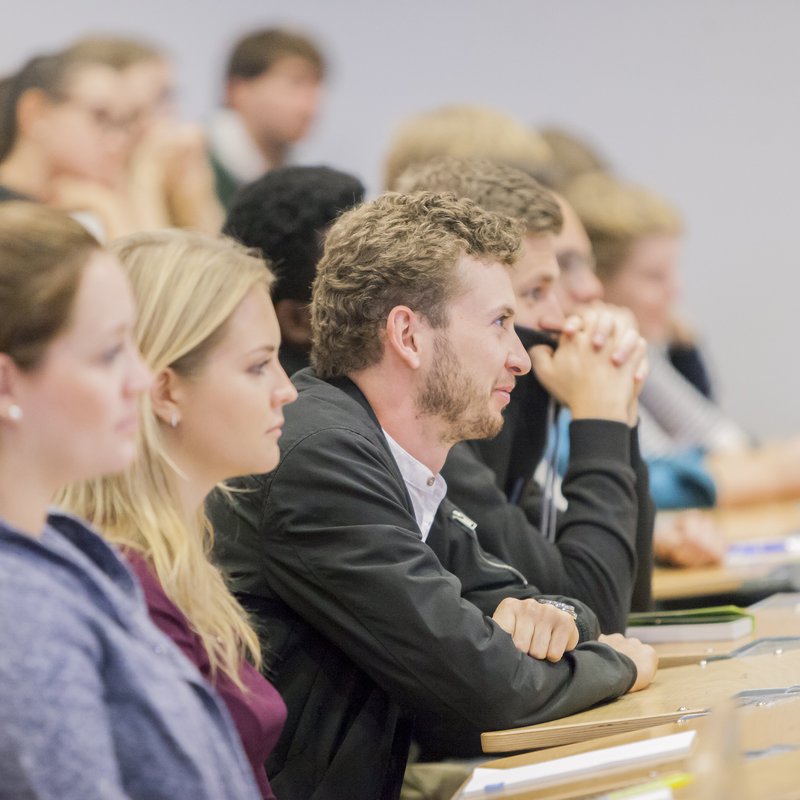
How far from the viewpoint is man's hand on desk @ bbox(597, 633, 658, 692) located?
71.0 inches

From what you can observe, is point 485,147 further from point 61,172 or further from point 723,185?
point 723,185

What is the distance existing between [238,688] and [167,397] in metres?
0.32

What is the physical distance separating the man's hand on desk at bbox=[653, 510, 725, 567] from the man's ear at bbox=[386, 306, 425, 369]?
1244 millimetres

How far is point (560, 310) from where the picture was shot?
7.61 feet

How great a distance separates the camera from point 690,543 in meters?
2.87

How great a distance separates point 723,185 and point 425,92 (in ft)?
4.57

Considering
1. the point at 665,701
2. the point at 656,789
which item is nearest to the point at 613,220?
the point at 665,701

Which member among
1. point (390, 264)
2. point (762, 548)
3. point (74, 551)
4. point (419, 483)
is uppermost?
point (390, 264)

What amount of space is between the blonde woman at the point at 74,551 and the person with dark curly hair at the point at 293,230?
997mm

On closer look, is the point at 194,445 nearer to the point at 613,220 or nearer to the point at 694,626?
the point at 694,626

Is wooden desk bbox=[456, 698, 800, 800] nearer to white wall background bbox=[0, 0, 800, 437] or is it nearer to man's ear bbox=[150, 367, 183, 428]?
man's ear bbox=[150, 367, 183, 428]

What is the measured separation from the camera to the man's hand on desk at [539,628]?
5.67ft

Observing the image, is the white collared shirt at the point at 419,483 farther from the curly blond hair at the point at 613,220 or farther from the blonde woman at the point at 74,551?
the curly blond hair at the point at 613,220

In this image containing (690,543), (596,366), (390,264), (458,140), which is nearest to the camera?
(390,264)
